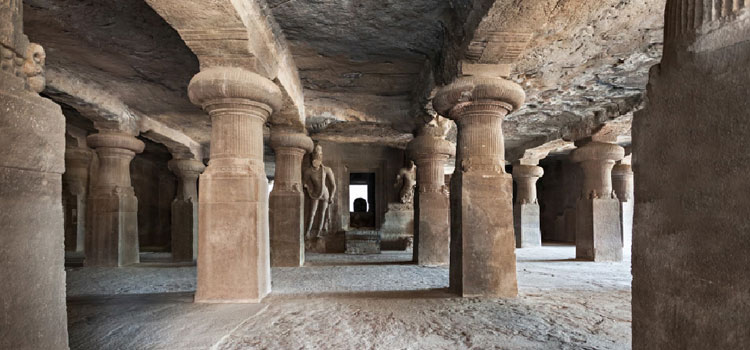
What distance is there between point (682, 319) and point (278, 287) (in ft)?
15.8

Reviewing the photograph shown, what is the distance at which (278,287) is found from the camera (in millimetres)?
5531

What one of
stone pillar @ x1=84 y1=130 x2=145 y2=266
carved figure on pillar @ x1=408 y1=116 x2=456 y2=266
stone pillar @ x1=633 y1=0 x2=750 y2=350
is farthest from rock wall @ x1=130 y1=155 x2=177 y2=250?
stone pillar @ x1=633 y1=0 x2=750 y2=350

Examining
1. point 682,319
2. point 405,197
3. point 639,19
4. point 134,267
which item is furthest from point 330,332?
point 405,197

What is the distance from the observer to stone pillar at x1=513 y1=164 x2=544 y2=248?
1313 centimetres

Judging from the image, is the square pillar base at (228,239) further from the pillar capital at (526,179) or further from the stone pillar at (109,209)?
the pillar capital at (526,179)

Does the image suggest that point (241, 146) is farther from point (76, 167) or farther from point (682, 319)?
point (76, 167)

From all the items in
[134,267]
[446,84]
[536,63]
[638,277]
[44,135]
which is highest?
[536,63]

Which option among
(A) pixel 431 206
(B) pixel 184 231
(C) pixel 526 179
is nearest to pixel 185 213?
(B) pixel 184 231

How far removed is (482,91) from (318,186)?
21.0 feet

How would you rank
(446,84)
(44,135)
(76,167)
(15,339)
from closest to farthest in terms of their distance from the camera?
(15,339), (44,135), (446,84), (76,167)

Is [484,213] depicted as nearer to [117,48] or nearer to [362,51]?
[362,51]

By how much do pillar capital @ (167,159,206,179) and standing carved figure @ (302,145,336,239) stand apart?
2.96m

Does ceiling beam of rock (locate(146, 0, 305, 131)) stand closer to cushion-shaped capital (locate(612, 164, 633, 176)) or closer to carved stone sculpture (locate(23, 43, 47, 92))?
carved stone sculpture (locate(23, 43, 47, 92))

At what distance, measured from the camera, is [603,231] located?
360 inches
